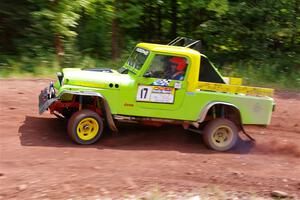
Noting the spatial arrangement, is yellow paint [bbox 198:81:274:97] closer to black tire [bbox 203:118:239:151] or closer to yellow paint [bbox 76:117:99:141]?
black tire [bbox 203:118:239:151]

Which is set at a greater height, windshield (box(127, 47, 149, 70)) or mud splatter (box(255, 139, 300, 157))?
windshield (box(127, 47, 149, 70))

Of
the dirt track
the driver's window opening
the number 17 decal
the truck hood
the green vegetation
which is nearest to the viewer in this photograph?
the dirt track

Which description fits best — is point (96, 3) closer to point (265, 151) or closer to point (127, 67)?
point (127, 67)

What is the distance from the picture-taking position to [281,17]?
1669cm

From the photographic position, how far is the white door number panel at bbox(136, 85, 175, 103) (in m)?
7.74

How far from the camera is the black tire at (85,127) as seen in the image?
24.5ft

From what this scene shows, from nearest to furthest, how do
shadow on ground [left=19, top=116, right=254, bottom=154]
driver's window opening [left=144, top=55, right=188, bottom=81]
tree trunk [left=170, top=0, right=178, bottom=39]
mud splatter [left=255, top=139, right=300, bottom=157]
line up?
shadow on ground [left=19, top=116, right=254, bottom=154] < driver's window opening [left=144, top=55, right=188, bottom=81] < mud splatter [left=255, top=139, right=300, bottom=157] < tree trunk [left=170, top=0, right=178, bottom=39]

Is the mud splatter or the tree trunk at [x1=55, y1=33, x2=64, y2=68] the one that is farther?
the tree trunk at [x1=55, y1=33, x2=64, y2=68]

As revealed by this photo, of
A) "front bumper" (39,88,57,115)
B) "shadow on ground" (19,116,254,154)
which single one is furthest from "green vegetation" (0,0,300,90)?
"front bumper" (39,88,57,115)

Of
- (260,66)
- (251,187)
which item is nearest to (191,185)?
(251,187)

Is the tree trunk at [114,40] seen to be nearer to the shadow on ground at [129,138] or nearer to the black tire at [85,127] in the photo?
the shadow on ground at [129,138]

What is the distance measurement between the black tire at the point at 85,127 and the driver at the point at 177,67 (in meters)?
1.43

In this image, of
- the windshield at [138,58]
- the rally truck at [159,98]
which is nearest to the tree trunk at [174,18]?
the windshield at [138,58]

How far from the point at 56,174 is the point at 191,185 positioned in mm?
1767
